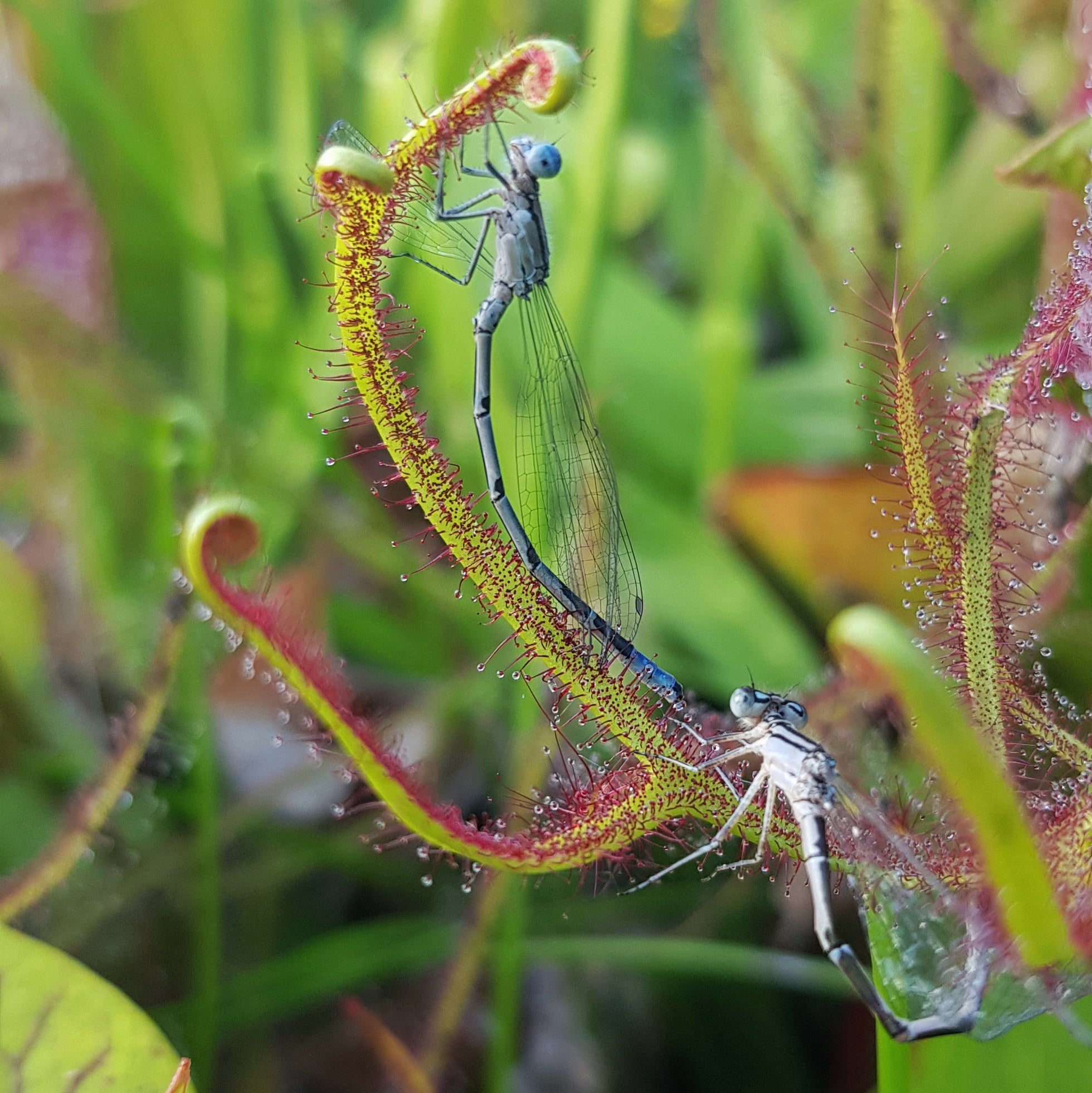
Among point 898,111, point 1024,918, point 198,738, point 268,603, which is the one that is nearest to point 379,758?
point 268,603

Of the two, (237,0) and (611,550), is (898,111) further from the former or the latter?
(237,0)

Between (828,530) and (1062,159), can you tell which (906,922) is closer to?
(1062,159)

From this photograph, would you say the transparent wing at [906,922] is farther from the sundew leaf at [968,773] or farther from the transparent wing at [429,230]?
the transparent wing at [429,230]

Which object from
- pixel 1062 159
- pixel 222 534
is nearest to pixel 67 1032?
pixel 222 534

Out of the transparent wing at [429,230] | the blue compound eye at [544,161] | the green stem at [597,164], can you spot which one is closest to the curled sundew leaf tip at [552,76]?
the transparent wing at [429,230]

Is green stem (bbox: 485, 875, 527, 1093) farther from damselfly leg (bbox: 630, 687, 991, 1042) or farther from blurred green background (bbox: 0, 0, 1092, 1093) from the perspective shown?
damselfly leg (bbox: 630, 687, 991, 1042)

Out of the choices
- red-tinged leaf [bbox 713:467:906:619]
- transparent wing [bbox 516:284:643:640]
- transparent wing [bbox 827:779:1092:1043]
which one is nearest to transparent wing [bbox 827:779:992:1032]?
transparent wing [bbox 827:779:1092:1043]

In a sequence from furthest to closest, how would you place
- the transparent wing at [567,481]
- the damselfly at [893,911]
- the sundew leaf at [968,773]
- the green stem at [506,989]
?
the green stem at [506,989]
the transparent wing at [567,481]
the damselfly at [893,911]
the sundew leaf at [968,773]
